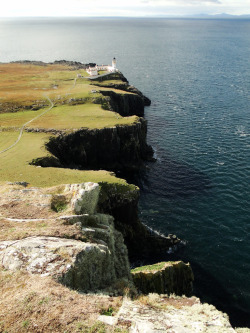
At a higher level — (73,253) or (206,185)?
(73,253)

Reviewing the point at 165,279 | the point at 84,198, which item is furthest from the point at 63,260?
the point at 165,279

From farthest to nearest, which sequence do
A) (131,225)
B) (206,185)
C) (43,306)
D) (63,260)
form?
(206,185), (131,225), (63,260), (43,306)

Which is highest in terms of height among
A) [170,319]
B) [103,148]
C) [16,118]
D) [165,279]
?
[170,319]

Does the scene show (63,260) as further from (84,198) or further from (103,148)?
(103,148)

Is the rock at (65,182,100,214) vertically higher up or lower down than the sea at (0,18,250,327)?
higher up

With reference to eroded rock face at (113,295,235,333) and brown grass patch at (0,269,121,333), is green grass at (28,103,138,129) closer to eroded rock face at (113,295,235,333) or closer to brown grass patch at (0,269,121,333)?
brown grass patch at (0,269,121,333)

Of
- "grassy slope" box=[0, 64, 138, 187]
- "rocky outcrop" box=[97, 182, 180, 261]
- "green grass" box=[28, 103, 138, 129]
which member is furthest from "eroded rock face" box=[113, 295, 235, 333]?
"green grass" box=[28, 103, 138, 129]

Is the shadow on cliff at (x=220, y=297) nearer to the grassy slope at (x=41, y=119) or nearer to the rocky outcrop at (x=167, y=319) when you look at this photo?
the rocky outcrop at (x=167, y=319)

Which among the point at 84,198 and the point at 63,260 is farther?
the point at 84,198
